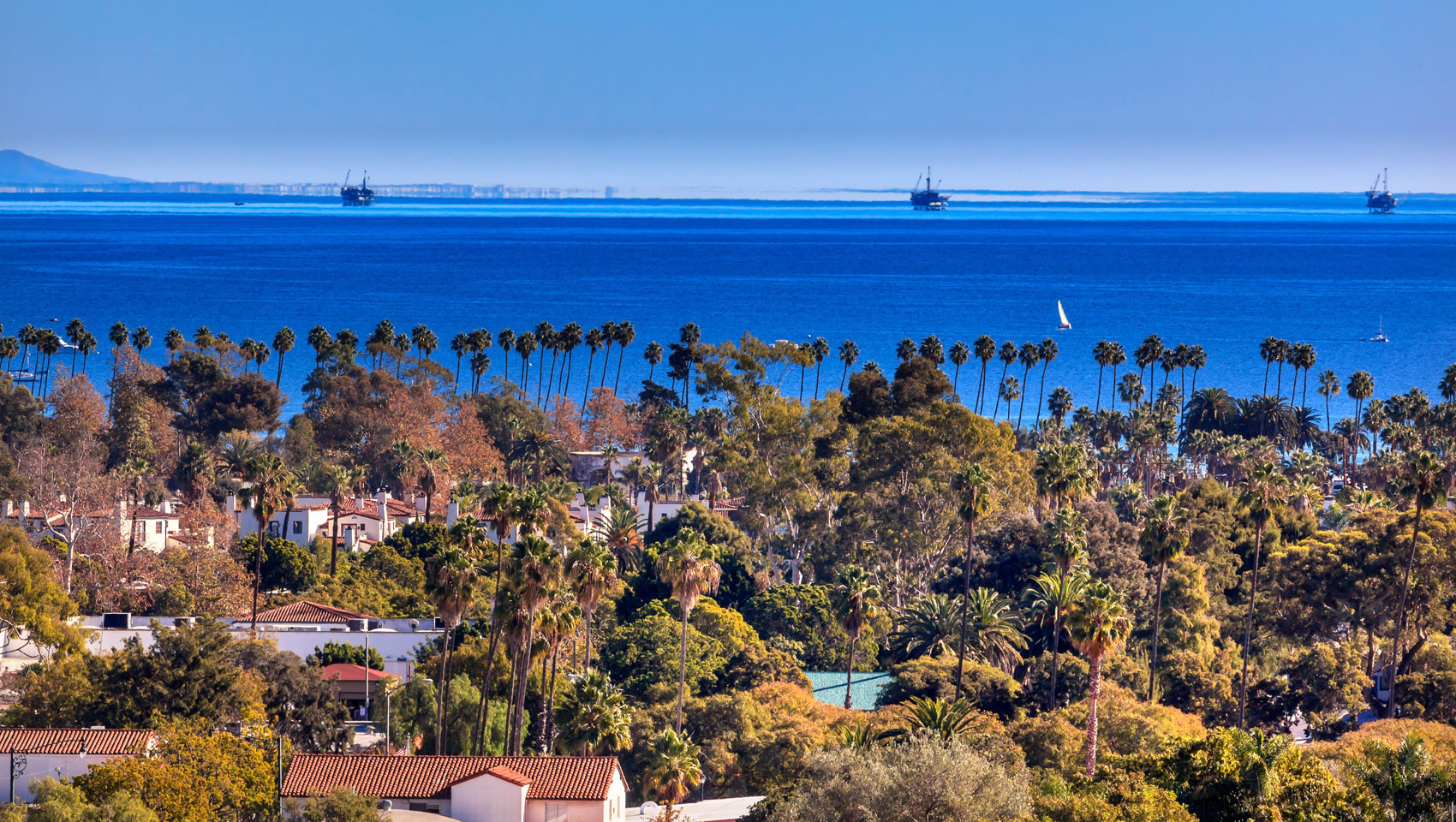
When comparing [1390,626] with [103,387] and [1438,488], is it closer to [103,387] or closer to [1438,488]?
[1438,488]

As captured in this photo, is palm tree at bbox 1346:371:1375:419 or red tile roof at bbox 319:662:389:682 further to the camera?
palm tree at bbox 1346:371:1375:419

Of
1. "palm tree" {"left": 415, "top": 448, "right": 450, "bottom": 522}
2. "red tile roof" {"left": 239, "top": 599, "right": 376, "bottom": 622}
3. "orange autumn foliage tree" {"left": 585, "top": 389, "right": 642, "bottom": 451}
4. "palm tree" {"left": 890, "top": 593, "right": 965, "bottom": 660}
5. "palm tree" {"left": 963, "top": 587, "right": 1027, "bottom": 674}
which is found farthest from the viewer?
"orange autumn foliage tree" {"left": 585, "top": 389, "right": 642, "bottom": 451}

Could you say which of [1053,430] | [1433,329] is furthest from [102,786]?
[1433,329]

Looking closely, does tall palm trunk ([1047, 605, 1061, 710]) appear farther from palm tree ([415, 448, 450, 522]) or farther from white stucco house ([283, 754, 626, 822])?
palm tree ([415, 448, 450, 522])

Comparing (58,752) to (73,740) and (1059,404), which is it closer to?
(73,740)

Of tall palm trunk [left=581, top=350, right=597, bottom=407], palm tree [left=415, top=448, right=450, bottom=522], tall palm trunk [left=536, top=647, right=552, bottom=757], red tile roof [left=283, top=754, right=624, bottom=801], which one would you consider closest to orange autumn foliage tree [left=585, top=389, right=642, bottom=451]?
tall palm trunk [left=581, top=350, right=597, bottom=407]

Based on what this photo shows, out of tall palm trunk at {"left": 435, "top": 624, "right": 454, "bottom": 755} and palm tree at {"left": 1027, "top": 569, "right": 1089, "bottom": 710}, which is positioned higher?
palm tree at {"left": 1027, "top": 569, "right": 1089, "bottom": 710}

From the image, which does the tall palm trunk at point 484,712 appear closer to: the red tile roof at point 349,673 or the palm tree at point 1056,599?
the red tile roof at point 349,673

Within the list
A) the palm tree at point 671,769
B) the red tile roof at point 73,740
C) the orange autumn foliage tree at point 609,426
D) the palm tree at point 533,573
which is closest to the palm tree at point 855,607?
the palm tree at point 671,769
